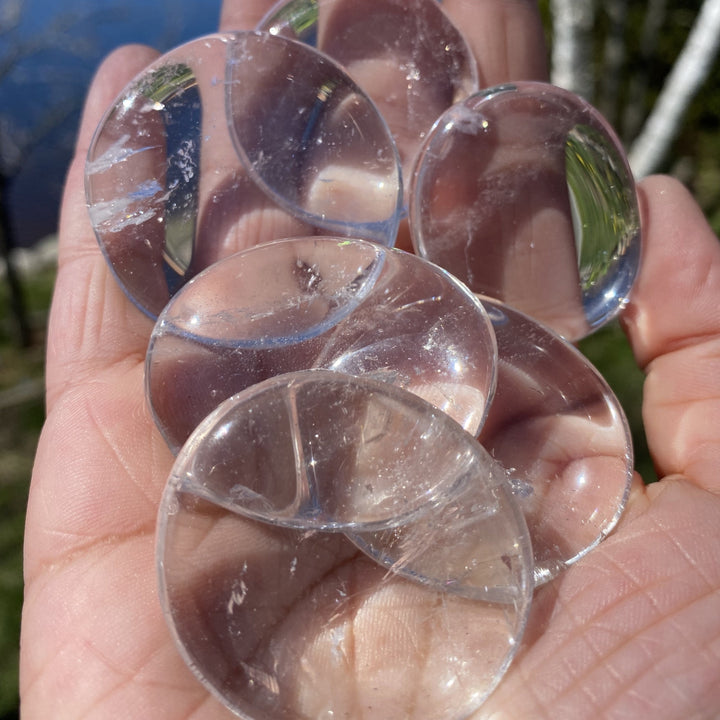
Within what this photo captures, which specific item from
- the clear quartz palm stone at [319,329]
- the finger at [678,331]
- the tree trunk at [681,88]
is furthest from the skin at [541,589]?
the tree trunk at [681,88]

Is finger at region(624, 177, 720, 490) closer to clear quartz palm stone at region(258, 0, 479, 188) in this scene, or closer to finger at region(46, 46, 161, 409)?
clear quartz palm stone at region(258, 0, 479, 188)

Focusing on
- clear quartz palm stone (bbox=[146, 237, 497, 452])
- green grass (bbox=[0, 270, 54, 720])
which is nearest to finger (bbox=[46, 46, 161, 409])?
clear quartz palm stone (bbox=[146, 237, 497, 452])

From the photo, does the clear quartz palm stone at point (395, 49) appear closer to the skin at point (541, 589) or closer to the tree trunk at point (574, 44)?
the skin at point (541, 589)

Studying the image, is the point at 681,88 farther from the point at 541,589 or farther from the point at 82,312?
the point at 82,312

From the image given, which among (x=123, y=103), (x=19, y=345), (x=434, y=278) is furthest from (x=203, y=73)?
(x=19, y=345)

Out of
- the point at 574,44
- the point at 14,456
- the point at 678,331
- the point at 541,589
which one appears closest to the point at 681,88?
the point at 574,44

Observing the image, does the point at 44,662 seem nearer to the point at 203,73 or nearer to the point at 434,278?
the point at 434,278
